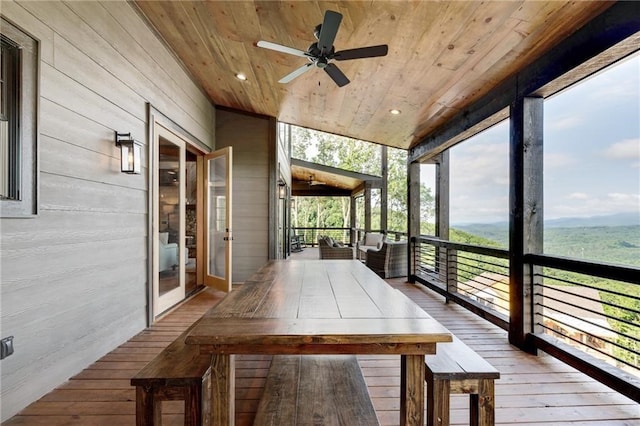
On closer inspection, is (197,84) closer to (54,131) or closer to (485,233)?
(54,131)

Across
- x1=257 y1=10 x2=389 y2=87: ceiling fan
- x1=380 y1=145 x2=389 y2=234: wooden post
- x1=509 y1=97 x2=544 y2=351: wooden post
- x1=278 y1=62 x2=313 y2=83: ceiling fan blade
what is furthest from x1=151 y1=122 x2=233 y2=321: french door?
x1=380 y1=145 x2=389 y2=234: wooden post

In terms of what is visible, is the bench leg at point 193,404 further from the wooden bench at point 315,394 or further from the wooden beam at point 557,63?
the wooden beam at point 557,63

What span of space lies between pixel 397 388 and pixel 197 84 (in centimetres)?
471

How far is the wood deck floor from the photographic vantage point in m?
1.84

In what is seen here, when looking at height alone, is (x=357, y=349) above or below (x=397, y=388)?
above

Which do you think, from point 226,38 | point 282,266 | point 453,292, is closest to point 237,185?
point 226,38

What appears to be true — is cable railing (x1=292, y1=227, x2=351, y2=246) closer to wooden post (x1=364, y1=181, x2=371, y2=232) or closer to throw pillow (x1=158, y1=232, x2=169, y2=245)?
wooden post (x1=364, y1=181, x2=371, y2=232)

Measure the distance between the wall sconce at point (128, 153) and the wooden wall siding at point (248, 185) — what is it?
2.77 m

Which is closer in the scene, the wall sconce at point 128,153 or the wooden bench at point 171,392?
the wooden bench at point 171,392

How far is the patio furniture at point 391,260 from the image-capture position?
20.2ft

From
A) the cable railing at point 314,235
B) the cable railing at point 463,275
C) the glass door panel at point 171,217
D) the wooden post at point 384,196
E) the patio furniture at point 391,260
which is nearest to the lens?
the cable railing at point 463,275

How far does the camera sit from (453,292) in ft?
14.4

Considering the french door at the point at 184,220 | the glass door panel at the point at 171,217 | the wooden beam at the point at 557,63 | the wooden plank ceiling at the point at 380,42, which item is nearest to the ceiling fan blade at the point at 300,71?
the wooden plank ceiling at the point at 380,42

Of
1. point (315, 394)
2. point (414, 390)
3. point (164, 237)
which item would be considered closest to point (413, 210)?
point (164, 237)
